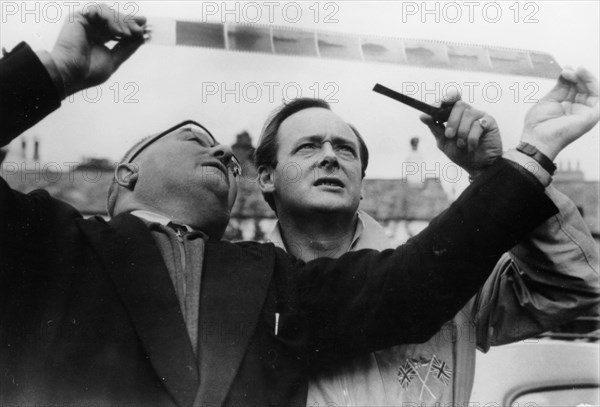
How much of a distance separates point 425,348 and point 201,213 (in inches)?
18.0

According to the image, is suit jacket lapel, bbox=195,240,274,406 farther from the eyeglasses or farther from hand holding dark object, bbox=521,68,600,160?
hand holding dark object, bbox=521,68,600,160

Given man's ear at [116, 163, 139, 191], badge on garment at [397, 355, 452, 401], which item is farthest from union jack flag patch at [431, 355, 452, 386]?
man's ear at [116, 163, 139, 191]

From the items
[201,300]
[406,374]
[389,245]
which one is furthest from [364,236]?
[201,300]

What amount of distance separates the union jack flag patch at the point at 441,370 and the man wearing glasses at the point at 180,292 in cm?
12

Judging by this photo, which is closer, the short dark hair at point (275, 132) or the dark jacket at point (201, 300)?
the dark jacket at point (201, 300)

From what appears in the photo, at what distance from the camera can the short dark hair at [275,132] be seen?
5.41 ft

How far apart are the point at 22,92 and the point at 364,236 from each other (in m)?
0.65

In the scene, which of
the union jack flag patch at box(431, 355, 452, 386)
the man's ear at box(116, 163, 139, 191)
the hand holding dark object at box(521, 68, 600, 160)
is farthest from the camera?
the man's ear at box(116, 163, 139, 191)

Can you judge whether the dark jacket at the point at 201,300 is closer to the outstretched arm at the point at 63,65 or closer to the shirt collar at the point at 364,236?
the outstretched arm at the point at 63,65

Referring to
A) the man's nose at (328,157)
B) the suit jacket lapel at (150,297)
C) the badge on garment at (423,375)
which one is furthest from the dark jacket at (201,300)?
the man's nose at (328,157)

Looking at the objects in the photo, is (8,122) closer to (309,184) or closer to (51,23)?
(51,23)

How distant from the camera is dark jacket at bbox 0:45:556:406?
1.24 meters

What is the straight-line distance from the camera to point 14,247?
1300 mm

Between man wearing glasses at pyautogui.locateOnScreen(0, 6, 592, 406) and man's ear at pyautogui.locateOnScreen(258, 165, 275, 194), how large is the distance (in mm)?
248
